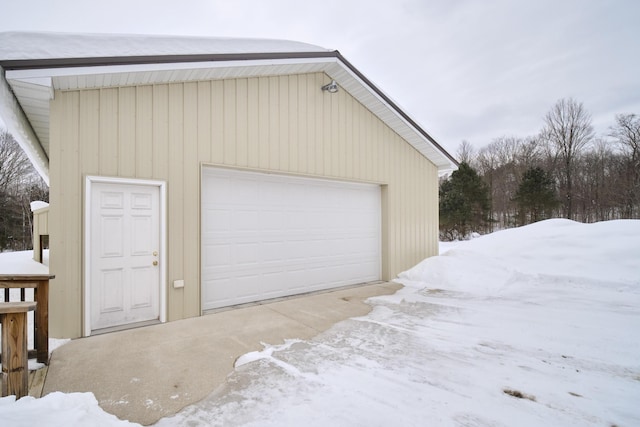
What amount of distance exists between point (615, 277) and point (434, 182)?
426 cm

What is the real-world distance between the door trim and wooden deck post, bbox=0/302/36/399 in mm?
1647

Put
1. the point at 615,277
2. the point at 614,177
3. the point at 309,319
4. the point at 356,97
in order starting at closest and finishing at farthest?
the point at 309,319, the point at 615,277, the point at 356,97, the point at 614,177

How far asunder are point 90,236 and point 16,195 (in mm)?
18643

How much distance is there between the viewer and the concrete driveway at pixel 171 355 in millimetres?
2324

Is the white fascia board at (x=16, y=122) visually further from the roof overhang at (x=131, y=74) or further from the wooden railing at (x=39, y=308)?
the wooden railing at (x=39, y=308)

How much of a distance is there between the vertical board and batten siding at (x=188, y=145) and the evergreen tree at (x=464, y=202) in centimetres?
1337

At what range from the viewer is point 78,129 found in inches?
141

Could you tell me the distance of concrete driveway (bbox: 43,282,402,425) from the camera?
7.63ft

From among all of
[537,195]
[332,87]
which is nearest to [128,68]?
[332,87]

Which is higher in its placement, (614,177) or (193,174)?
(614,177)

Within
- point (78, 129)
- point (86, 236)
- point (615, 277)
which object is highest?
point (78, 129)

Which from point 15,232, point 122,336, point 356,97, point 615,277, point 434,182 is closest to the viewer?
point 122,336

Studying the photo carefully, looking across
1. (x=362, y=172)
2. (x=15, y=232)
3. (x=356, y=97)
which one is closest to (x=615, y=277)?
(x=362, y=172)

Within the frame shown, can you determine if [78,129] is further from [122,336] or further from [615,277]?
[615,277]
